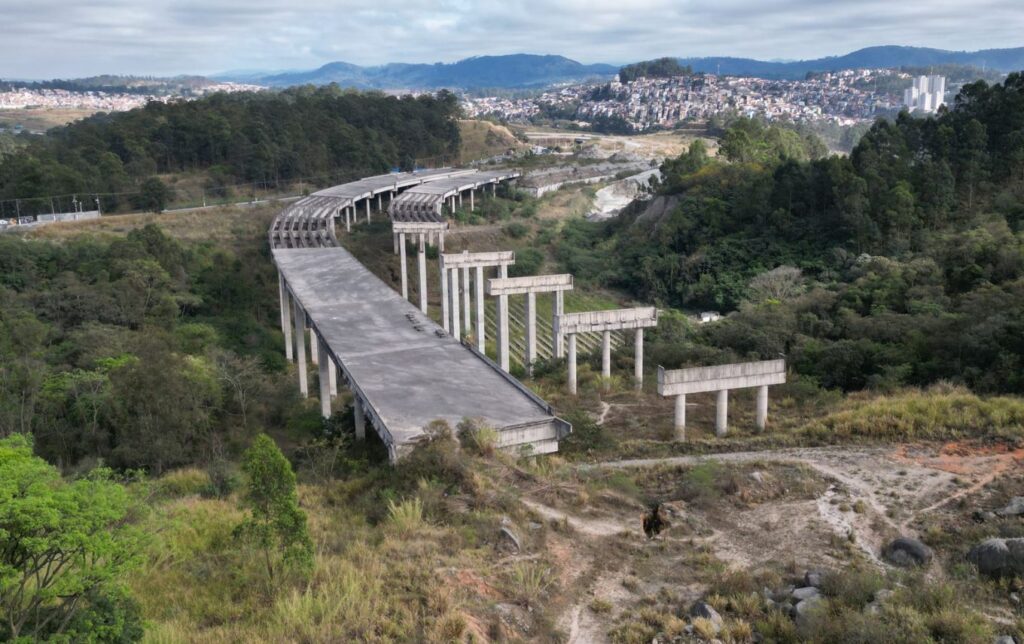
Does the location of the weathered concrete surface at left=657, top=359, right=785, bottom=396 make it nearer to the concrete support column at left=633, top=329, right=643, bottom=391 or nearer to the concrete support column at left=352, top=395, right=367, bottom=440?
the concrete support column at left=633, top=329, right=643, bottom=391

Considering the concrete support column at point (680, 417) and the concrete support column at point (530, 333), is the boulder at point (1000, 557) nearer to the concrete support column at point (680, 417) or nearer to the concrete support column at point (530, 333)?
the concrete support column at point (680, 417)

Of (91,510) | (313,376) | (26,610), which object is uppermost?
(91,510)

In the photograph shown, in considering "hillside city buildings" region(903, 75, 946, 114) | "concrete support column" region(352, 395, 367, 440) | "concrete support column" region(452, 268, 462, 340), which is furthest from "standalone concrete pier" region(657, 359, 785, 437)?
"hillside city buildings" region(903, 75, 946, 114)

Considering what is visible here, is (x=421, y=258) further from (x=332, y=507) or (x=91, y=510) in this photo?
(x=91, y=510)

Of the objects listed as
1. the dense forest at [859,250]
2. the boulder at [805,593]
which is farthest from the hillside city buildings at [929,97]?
the boulder at [805,593]

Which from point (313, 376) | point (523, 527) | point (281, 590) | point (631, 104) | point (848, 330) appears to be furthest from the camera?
point (631, 104)

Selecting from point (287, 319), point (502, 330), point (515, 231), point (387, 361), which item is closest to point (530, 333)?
point (502, 330)

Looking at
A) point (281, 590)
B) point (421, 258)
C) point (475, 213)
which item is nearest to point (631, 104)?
point (475, 213)
